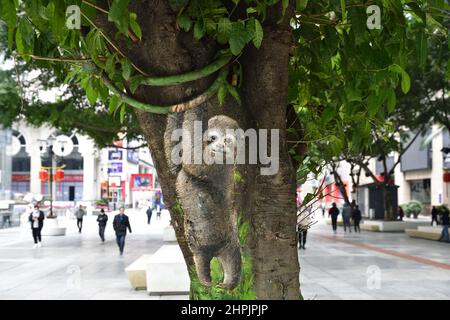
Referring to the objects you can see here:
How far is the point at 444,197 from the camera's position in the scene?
44844 millimetres

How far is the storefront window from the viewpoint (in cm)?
5081

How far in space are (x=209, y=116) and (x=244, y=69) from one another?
423 millimetres

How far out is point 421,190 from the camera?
5244 centimetres

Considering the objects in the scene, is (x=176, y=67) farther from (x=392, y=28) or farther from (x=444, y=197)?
(x=444, y=197)

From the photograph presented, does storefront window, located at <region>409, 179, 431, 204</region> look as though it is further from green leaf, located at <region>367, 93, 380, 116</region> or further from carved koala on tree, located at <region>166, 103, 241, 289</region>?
carved koala on tree, located at <region>166, 103, 241, 289</region>

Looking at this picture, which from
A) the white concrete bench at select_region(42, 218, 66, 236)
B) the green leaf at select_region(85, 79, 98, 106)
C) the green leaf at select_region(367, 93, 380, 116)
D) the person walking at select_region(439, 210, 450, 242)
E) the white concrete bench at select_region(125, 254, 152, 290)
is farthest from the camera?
the white concrete bench at select_region(42, 218, 66, 236)

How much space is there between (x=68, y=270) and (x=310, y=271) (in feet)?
20.8

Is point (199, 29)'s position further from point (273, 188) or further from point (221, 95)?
point (273, 188)

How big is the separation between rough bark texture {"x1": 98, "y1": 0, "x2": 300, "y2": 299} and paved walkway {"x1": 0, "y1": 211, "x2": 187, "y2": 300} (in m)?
7.22

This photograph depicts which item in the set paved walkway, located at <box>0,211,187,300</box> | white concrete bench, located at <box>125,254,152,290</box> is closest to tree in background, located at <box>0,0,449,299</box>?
paved walkway, located at <box>0,211,187,300</box>

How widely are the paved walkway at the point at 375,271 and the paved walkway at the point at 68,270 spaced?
11.2 ft

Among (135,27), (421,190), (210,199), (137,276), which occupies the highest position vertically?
(135,27)

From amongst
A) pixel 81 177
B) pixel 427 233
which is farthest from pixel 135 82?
pixel 81 177
